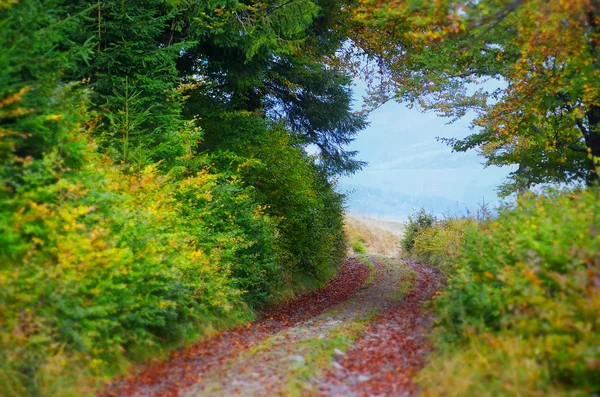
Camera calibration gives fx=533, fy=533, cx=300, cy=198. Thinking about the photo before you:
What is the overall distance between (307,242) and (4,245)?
1248 centimetres

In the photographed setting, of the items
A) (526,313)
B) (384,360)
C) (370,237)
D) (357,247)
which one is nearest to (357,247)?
(357,247)

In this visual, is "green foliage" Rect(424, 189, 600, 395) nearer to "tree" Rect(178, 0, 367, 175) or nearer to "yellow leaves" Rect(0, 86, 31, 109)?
"yellow leaves" Rect(0, 86, 31, 109)

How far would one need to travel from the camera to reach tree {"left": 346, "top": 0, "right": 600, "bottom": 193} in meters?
8.34

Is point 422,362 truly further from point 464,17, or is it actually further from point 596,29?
point 596,29

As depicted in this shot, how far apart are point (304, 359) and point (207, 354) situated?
1803 millimetres

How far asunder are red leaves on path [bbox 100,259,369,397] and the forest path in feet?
0.04

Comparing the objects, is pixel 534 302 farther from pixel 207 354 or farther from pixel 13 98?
pixel 13 98

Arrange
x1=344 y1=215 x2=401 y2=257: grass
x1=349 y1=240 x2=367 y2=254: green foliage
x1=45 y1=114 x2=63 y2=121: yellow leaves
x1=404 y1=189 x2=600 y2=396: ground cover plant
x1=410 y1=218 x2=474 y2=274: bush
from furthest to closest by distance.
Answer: x1=344 y1=215 x2=401 y2=257: grass
x1=349 y1=240 x2=367 y2=254: green foliage
x1=410 y1=218 x2=474 y2=274: bush
x1=45 y1=114 x2=63 y2=121: yellow leaves
x1=404 y1=189 x2=600 y2=396: ground cover plant

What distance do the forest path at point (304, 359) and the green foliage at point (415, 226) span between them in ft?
62.2

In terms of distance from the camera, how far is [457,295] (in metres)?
7.50

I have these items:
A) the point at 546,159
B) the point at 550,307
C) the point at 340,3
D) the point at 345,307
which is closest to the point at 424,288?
the point at 345,307

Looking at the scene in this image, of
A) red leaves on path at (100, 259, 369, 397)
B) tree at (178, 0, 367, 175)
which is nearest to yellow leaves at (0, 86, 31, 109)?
red leaves on path at (100, 259, 369, 397)

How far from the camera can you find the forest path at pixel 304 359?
6.61 meters

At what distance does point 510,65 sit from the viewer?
12172mm
